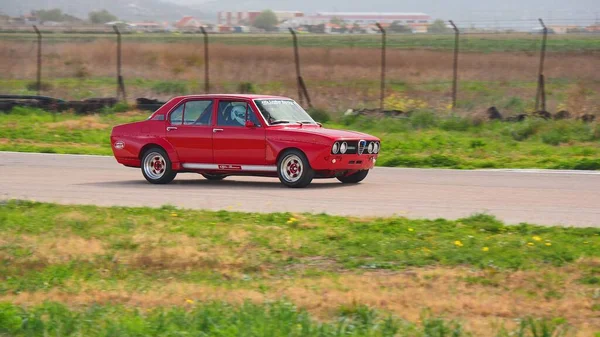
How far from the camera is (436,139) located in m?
21.5

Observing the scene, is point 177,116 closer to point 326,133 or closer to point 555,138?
point 326,133

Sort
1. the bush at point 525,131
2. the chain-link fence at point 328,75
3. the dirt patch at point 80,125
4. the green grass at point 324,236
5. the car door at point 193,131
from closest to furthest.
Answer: the green grass at point 324,236 < the car door at point 193,131 < the bush at point 525,131 < the dirt patch at point 80,125 < the chain-link fence at point 328,75

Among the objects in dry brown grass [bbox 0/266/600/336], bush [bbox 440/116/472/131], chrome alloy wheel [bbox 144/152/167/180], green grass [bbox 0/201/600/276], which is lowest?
dry brown grass [bbox 0/266/600/336]

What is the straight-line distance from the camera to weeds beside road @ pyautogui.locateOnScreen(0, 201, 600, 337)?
23.8 feet

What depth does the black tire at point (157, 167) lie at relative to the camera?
16031mm

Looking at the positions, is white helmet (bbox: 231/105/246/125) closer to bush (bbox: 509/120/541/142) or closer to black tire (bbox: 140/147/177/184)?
black tire (bbox: 140/147/177/184)

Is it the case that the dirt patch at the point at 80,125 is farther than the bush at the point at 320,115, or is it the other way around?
the bush at the point at 320,115

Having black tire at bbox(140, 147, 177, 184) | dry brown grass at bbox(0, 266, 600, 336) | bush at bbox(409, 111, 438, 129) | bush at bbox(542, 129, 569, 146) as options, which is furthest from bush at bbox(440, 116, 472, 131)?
dry brown grass at bbox(0, 266, 600, 336)

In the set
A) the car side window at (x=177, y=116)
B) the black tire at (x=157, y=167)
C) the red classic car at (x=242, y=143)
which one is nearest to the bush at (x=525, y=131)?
the red classic car at (x=242, y=143)

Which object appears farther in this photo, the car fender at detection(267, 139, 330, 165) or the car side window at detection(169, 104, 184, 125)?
the car side window at detection(169, 104, 184, 125)

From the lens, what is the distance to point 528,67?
5019cm

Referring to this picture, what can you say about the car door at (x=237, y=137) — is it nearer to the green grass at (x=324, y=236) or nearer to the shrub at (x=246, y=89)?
the green grass at (x=324, y=236)

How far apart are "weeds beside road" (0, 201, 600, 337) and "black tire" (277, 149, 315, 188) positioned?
308cm

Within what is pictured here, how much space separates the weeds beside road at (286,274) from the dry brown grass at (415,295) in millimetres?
17
